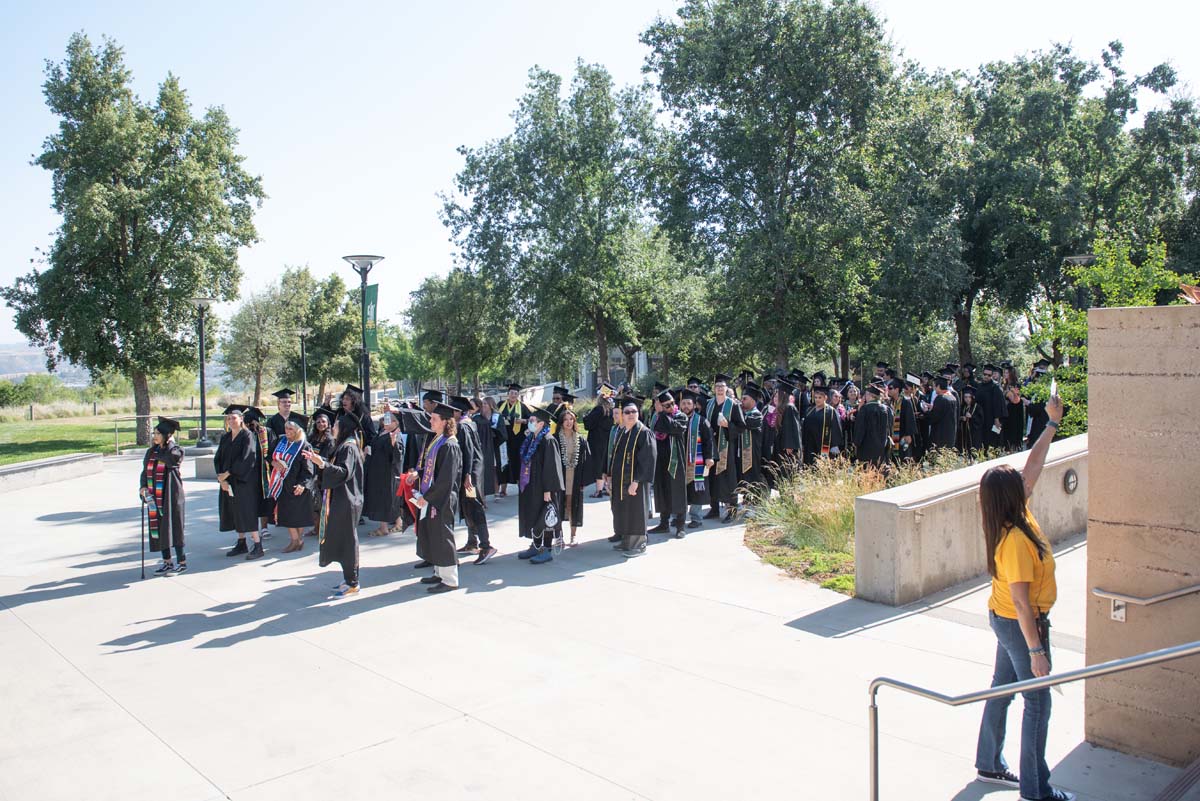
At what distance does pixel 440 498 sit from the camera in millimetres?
8383

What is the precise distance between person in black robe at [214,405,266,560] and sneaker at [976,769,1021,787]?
8672 millimetres

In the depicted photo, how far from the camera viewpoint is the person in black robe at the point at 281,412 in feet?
35.1

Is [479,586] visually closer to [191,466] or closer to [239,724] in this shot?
[239,724]

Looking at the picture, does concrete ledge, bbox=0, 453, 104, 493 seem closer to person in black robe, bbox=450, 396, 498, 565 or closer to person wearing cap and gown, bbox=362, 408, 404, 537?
person wearing cap and gown, bbox=362, 408, 404, 537

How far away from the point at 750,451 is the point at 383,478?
5105 mm

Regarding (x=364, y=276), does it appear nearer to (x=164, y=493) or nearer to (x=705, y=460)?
(x=164, y=493)

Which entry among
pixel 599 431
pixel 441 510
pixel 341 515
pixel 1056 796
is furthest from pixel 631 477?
pixel 1056 796

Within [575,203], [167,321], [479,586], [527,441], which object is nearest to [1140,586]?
[479,586]

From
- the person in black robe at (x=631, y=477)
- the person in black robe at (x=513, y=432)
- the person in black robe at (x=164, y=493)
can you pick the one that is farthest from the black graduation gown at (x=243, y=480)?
the person in black robe at (x=631, y=477)

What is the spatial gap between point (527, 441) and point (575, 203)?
22949 mm

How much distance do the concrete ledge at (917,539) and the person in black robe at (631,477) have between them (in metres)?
2.83

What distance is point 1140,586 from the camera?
4629 mm

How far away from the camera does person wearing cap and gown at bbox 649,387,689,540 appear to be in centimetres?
1087

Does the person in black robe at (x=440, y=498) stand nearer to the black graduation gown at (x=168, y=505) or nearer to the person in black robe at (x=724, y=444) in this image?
the black graduation gown at (x=168, y=505)
